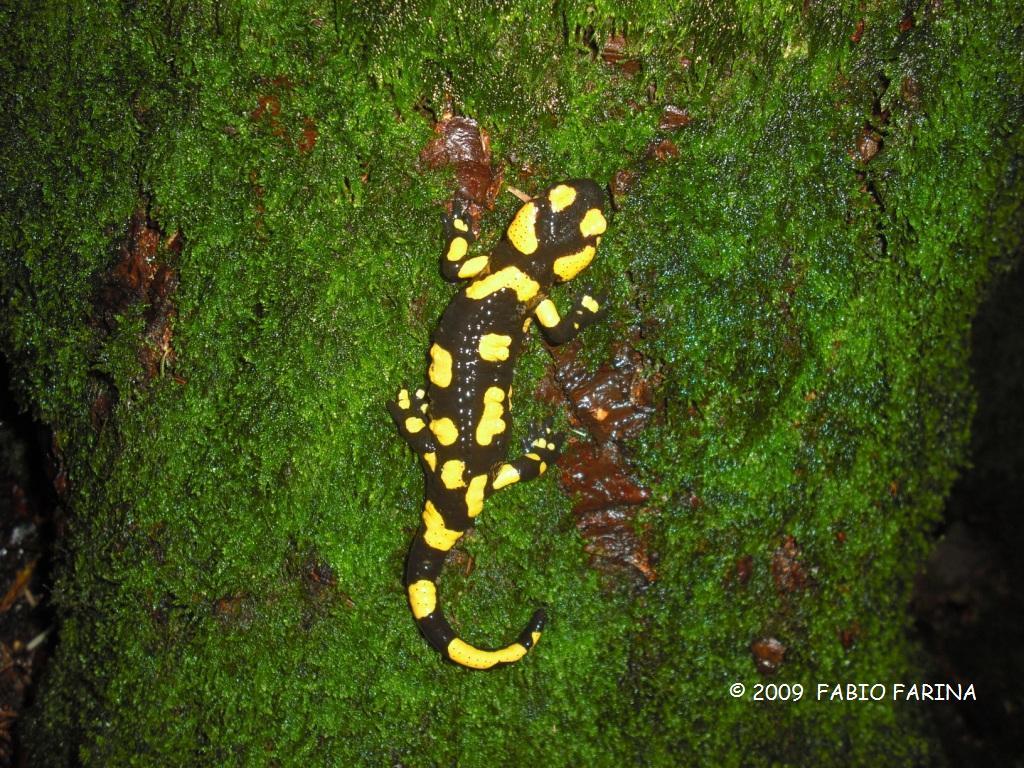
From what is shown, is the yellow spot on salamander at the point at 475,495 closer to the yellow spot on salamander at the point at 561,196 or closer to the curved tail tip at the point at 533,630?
the curved tail tip at the point at 533,630

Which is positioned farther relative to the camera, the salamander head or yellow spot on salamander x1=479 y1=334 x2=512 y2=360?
yellow spot on salamander x1=479 y1=334 x2=512 y2=360

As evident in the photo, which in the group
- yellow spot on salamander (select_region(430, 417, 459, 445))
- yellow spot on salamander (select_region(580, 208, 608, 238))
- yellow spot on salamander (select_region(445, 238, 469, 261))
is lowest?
yellow spot on salamander (select_region(430, 417, 459, 445))

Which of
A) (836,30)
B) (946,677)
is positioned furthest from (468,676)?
(946,677)

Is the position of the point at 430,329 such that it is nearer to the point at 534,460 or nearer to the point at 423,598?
the point at 534,460

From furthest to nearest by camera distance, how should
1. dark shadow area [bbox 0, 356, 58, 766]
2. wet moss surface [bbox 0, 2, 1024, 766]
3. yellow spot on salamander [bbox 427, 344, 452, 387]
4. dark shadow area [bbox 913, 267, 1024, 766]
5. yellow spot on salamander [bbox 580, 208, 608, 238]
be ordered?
A: dark shadow area [bbox 913, 267, 1024, 766], dark shadow area [bbox 0, 356, 58, 766], yellow spot on salamander [bbox 427, 344, 452, 387], yellow spot on salamander [bbox 580, 208, 608, 238], wet moss surface [bbox 0, 2, 1024, 766]

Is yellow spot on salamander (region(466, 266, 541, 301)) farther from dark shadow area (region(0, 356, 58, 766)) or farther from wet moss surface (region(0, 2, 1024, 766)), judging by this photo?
dark shadow area (region(0, 356, 58, 766))

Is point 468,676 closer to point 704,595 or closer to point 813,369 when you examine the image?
point 704,595

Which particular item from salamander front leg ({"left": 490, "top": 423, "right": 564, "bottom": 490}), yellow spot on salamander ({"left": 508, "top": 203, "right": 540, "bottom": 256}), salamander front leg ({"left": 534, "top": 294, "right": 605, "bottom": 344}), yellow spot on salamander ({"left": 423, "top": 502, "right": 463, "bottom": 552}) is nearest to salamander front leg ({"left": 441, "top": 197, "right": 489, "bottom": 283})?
yellow spot on salamander ({"left": 508, "top": 203, "right": 540, "bottom": 256})
